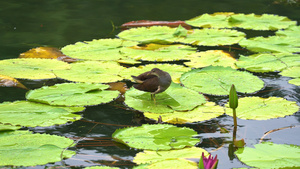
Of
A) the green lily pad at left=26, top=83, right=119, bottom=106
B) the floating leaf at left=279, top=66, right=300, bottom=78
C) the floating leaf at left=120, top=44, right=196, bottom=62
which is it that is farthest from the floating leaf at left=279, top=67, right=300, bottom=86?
the green lily pad at left=26, top=83, right=119, bottom=106

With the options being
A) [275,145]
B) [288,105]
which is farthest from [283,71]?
[275,145]

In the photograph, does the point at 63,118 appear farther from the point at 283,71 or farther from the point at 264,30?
the point at 264,30

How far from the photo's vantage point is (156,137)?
2240 millimetres

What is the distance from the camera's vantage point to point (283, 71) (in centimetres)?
350

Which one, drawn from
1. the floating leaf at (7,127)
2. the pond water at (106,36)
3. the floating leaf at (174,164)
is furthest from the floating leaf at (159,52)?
the floating leaf at (174,164)

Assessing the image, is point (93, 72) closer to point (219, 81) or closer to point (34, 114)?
point (34, 114)

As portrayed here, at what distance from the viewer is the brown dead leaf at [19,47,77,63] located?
12.9 feet

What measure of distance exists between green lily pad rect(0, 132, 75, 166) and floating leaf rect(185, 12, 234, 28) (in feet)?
11.3

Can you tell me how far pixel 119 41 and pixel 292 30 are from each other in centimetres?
215

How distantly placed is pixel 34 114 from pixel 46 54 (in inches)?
60.4

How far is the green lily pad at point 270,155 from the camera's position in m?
1.91

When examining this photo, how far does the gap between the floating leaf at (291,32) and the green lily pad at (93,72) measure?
218 centimetres

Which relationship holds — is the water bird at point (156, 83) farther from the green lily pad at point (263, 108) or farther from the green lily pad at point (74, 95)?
the green lily pad at point (263, 108)

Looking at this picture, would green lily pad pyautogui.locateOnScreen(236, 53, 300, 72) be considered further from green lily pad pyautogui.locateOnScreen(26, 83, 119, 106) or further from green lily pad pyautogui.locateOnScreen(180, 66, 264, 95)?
green lily pad pyautogui.locateOnScreen(26, 83, 119, 106)
